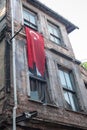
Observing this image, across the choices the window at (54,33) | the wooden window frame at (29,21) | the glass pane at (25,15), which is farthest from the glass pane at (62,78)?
the glass pane at (25,15)

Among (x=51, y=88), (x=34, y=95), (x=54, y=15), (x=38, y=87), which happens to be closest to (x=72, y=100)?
(x=51, y=88)

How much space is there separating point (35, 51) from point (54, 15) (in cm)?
528

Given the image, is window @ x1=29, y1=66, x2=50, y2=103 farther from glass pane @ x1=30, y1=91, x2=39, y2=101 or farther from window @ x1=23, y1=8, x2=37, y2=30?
window @ x1=23, y1=8, x2=37, y2=30

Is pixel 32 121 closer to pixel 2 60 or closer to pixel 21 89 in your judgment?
pixel 21 89

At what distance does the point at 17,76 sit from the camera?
7941 millimetres

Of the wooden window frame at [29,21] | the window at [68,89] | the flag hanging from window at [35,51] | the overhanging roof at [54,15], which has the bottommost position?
the window at [68,89]

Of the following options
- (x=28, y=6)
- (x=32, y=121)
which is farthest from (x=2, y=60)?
(x=28, y=6)

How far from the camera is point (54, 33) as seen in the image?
502 inches

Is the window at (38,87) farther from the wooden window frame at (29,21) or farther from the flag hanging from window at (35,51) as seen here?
the wooden window frame at (29,21)

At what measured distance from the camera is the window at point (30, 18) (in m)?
11.2

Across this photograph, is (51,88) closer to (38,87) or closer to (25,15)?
(38,87)

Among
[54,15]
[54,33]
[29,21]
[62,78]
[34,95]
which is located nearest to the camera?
[34,95]

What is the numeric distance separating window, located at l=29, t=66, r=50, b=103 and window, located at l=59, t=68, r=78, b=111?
1.24 m

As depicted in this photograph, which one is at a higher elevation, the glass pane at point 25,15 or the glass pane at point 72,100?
the glass pane at point 25,15
